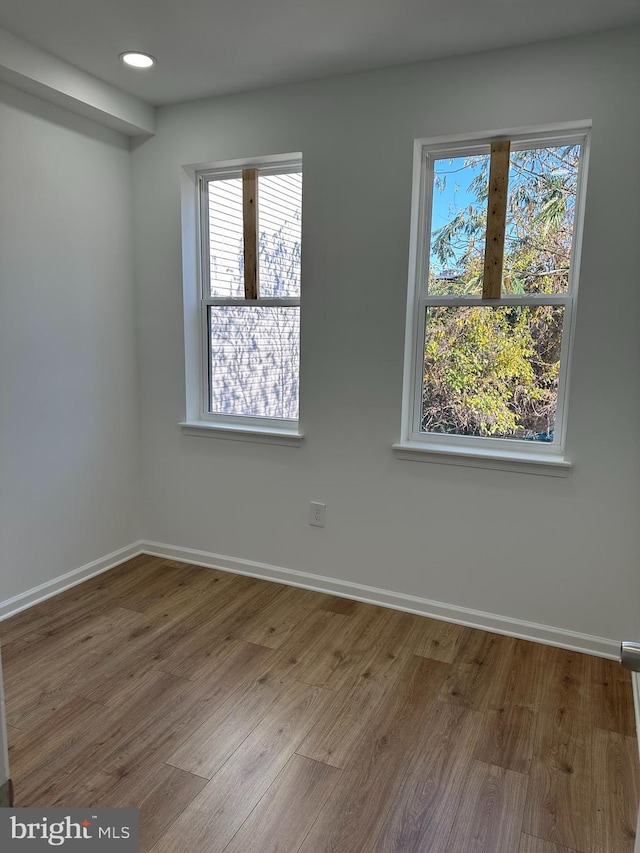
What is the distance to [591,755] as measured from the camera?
192 centimetres

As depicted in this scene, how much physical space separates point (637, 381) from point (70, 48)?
2.89 meters

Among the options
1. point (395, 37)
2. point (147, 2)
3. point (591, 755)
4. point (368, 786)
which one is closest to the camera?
point (368, 786)

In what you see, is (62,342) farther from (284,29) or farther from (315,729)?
(315,729)

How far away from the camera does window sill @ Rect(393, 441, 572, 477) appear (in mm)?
2533

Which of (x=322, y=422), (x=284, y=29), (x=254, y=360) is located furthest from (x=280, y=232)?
(x=322, y=422)

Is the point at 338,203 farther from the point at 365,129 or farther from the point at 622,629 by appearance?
the point at 622,629

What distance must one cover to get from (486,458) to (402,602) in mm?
901

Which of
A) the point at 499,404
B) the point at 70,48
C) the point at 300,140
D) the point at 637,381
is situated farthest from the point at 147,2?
the point at 637,381

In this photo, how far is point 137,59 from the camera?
257cm

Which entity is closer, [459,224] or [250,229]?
[459,224]

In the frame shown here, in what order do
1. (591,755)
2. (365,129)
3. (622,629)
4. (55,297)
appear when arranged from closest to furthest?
(591,755) → (622,629) → (365,129) → (55,297)

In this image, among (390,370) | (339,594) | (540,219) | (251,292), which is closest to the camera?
(540,219)

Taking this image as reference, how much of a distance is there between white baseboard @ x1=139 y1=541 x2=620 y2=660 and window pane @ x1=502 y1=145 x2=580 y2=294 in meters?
1.60

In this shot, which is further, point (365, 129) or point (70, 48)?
point (365, 129)
